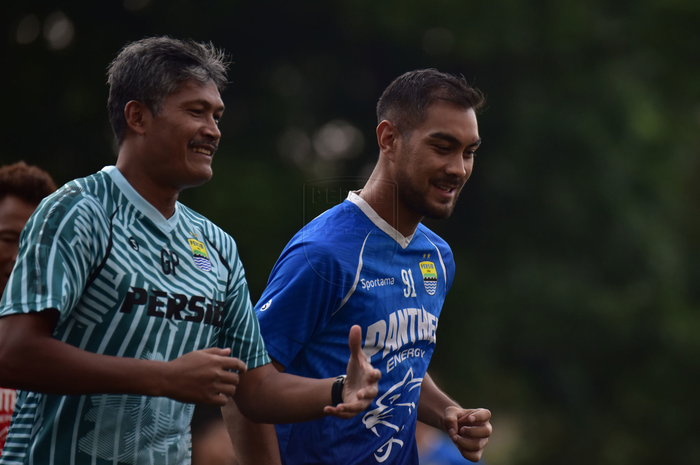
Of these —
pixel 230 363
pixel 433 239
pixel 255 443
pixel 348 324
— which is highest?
pixel 433 239

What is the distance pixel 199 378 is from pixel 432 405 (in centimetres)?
188

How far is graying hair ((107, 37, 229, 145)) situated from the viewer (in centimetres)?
281

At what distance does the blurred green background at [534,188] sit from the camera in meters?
11.8

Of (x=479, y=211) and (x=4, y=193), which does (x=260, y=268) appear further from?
(x=4, y=193)

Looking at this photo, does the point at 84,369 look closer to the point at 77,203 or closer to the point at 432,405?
the point at 77,203

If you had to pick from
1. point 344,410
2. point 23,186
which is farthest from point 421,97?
point 23,186

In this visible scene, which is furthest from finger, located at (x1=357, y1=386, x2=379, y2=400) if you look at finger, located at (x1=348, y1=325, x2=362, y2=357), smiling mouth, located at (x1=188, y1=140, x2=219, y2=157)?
smiling mouth, located at (x1=188, y1=140, x2=219, y2=157)

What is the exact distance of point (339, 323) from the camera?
342cm

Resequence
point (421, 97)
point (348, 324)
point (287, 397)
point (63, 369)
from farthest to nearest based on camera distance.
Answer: point (421, 97) < point (348, 324) < point (287, 397) < point (63, 369)

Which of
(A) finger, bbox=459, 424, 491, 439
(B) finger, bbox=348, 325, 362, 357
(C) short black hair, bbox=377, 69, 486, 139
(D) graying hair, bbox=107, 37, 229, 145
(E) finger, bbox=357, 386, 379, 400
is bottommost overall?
(E) finger, bbox=357, 386, 379, 400

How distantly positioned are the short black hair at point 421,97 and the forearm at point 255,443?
1.57 metres

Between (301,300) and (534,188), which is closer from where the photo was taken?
(301,300)

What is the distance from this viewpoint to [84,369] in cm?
230

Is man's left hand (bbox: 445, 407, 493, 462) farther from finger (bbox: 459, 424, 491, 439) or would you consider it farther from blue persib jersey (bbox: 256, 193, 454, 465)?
blue persib jersey (bbox: 256, 193, 454, 465)
